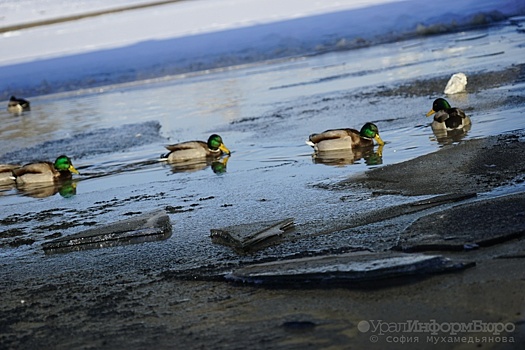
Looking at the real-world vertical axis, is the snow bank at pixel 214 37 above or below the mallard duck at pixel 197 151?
above

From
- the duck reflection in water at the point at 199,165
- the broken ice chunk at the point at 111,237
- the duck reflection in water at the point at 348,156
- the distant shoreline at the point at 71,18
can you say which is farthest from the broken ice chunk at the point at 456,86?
the distant shoreline at the point at 71,18

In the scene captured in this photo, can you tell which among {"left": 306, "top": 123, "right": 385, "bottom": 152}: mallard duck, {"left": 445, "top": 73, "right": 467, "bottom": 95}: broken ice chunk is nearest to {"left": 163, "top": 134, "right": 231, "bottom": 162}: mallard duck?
{"left": 306, "top": 123, "right": 385, "bottom": 152}: mallard duck

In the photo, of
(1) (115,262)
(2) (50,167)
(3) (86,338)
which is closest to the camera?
(3) (86,338)

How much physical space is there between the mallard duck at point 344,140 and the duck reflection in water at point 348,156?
6cm

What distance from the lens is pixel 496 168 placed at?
6250 mm

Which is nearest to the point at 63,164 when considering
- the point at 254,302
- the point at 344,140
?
the point at 344,140

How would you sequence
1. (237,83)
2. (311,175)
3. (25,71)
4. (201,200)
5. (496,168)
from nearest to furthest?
1. (496,168)
2. (201,200)
3. (311,175)
4. (237,83)
5. (25,71)

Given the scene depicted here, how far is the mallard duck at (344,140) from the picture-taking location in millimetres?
8680

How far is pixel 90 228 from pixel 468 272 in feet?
10.5

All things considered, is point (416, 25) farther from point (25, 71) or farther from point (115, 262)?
point (115, 262)

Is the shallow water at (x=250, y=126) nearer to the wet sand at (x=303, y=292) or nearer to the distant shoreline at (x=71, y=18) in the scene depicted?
the wet sand at (x=303, y=292)

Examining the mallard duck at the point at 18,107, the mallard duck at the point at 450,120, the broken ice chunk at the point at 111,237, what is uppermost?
the mallard duck at the point at 18,107

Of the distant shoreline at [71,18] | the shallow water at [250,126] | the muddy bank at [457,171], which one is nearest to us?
the muddy bank at [457,171]

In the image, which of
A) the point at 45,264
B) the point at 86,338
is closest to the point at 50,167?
the point at 45,264
